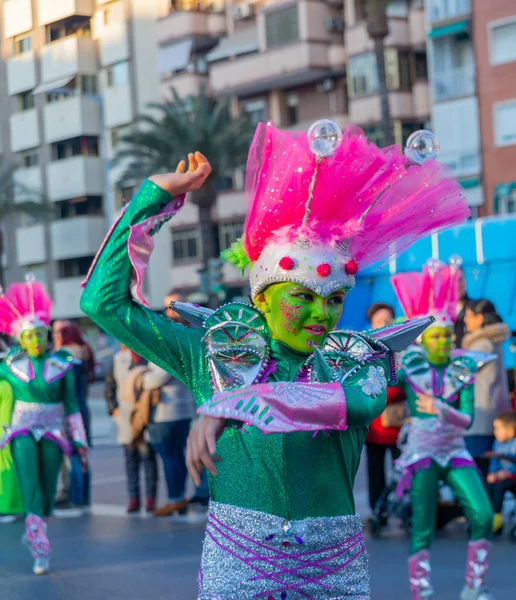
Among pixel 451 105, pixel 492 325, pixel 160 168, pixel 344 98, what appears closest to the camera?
pixel 492 325

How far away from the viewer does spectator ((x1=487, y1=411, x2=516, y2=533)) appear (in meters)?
9.27

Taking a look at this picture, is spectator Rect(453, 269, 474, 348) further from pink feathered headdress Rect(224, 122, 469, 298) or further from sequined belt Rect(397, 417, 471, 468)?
pink feathered headdress Rect(224, 122, 469, 298)

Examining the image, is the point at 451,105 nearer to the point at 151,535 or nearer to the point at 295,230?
the point at 151,535

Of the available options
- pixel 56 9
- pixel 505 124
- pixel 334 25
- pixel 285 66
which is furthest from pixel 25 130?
pixel 56 9

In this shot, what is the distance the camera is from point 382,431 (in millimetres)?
9766

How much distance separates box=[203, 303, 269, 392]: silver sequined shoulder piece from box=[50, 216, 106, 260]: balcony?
43.8 m

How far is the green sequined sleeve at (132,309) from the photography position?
3.13 metres

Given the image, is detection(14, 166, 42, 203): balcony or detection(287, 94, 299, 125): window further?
detection(14, 166, 42, 203): balcony

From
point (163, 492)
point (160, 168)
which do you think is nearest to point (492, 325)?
point (163, 492)

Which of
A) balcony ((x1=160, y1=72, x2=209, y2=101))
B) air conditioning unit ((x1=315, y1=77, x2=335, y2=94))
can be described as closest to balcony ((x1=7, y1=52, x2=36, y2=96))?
air conditioning unit ((x1=315, y1=77, x2=335, y2=94))

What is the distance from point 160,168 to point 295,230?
3060cm

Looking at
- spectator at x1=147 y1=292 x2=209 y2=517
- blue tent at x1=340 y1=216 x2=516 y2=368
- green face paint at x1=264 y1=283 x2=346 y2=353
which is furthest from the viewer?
A: blue tent at x1=340 y1=216 x2=516 y2=368

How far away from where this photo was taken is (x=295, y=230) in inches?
132

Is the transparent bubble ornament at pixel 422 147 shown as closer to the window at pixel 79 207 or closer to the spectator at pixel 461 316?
the spectator at pixel 461 316
